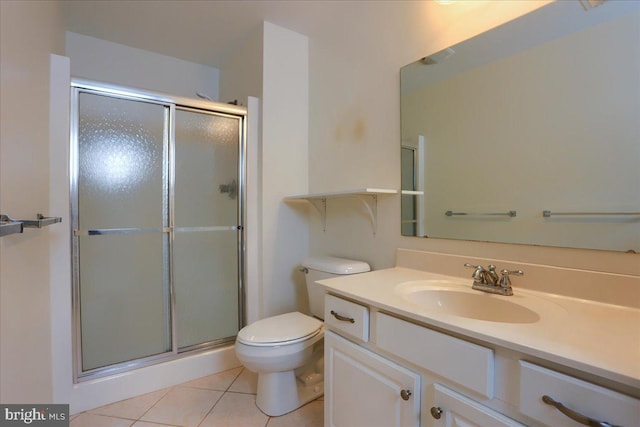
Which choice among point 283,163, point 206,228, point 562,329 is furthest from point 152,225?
point 562,329

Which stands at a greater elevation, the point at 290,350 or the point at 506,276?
the point at 506,276

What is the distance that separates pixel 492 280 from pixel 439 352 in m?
0.47

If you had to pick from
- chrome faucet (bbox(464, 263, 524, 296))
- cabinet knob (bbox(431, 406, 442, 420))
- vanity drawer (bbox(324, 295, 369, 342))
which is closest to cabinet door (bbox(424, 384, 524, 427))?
cabinet knob (bbox(431, 406, 442, 420))

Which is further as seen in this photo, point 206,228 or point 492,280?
point 206,228

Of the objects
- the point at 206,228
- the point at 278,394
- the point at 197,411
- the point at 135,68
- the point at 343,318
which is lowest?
the point at 197,411

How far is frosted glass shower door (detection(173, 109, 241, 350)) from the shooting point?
2012 millimetres

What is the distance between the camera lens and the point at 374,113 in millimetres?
1746

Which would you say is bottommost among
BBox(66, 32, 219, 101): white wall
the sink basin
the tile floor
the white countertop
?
the tile floor

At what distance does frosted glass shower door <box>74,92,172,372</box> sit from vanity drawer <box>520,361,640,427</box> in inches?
77.9

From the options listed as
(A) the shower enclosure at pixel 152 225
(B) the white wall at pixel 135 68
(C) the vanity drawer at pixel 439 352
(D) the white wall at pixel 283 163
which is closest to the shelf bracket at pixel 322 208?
(D) the white wall at pixel 283 163

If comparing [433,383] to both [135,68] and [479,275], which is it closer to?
[479,275]

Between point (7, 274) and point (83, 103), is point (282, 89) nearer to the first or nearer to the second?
point (83, 103)

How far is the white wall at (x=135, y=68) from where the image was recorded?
2.29m

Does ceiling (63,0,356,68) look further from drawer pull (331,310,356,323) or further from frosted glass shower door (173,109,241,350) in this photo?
drawer pull (331,310,356,323)
